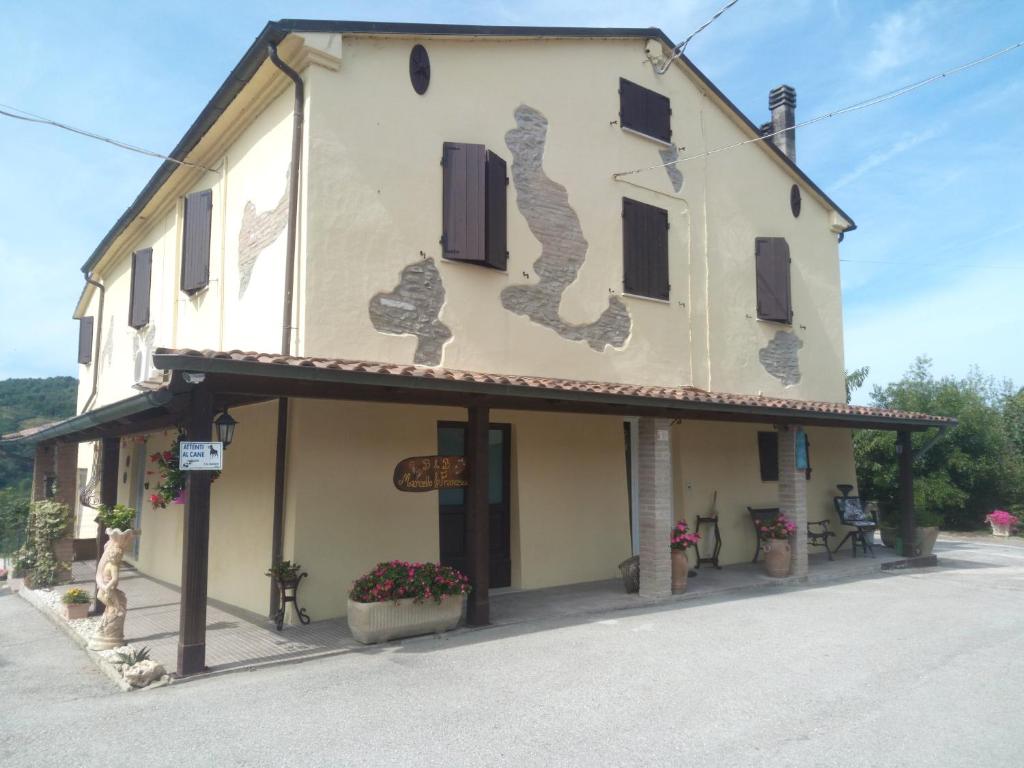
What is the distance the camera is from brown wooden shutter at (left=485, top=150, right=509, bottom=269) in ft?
30.1

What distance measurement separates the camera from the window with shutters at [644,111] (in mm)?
11203

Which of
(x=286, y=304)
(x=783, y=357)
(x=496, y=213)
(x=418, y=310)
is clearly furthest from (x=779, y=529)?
(x=286, y=304)

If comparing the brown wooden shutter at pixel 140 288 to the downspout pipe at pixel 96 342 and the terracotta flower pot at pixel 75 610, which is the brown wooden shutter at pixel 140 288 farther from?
the terracotta flower pot at pixel 75 610

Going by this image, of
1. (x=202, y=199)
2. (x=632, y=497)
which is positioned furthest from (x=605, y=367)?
(x=202, y=199)

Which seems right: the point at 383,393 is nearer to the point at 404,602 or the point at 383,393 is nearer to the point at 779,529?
the point at 404,602

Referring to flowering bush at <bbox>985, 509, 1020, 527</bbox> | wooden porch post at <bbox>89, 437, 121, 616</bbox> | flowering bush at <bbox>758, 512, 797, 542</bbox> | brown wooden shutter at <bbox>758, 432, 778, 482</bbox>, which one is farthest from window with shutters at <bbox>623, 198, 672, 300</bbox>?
flowering bush at <bbox>985, 509, 1020, 527</bbox>

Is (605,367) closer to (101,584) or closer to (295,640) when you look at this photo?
(295,640)

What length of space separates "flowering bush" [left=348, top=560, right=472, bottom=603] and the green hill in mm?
30175

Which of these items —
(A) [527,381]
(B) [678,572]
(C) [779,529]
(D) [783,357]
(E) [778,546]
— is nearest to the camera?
(A) [527,381]

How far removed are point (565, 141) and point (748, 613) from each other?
6.65 m

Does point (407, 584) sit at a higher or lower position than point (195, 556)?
lower

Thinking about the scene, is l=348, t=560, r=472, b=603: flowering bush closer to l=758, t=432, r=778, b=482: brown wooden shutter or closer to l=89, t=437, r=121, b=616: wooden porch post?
l=89, t=437, r=121, b=616: wooden porch post

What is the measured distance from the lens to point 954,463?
18375mm

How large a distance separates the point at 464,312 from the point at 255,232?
109 inches
